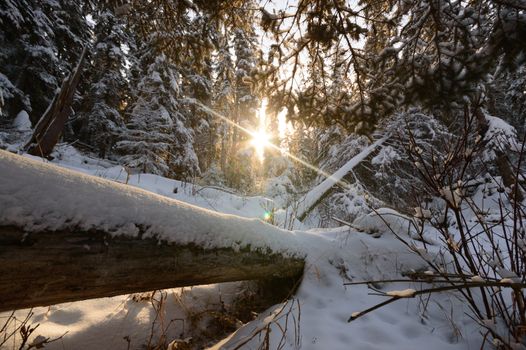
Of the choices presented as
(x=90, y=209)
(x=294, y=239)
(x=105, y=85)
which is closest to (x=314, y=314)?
(x=294, y=239)

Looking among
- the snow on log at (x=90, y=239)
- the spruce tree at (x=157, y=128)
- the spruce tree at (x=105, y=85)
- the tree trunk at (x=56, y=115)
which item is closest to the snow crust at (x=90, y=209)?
the snow on log at (x=90, y=239)

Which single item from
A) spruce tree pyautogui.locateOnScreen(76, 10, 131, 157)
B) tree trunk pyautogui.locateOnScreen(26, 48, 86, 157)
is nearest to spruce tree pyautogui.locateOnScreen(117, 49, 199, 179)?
spruce tree pyautogui.locateOnScreen(76, 10, 131, 157)

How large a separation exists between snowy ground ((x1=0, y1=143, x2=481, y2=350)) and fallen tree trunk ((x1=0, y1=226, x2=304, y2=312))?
27 centimetres

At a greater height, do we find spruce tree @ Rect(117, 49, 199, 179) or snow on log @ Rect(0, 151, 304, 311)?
spruce tree @ Rect(117, 49, 199, 179)

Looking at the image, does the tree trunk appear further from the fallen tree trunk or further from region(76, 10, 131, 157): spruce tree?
region(76, 10, 131, 157): spruce tree

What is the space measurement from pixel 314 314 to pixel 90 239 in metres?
1.83

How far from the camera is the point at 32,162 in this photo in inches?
51.1

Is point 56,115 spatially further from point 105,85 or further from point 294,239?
point 105,85

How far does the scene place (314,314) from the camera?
7.33 ft

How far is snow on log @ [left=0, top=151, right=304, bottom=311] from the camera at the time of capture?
3.54ft

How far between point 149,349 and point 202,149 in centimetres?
2176

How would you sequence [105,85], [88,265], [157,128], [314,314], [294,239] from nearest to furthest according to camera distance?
[88,265] < [314,314] < [294,239] < [157,128] < [105,85]

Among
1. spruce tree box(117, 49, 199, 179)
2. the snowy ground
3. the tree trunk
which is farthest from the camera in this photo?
spruce tree box(117, 49, 199, 179)

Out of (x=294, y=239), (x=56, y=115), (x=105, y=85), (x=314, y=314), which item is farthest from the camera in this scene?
(x=105, y=85)
